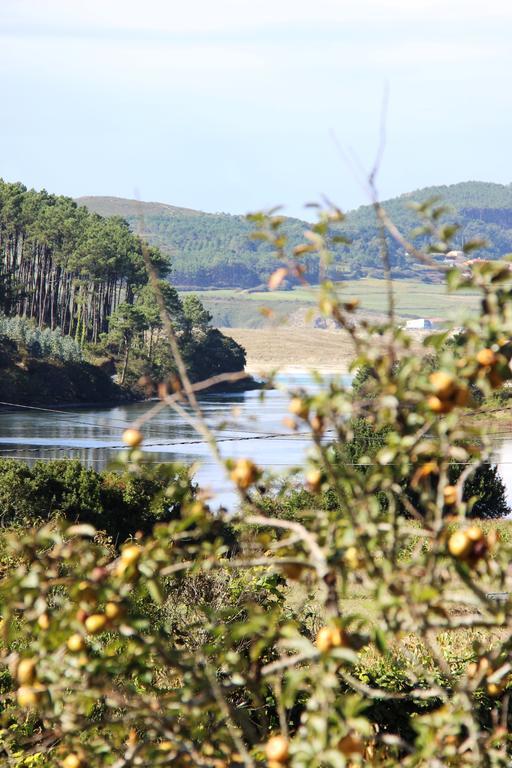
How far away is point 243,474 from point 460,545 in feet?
1.54

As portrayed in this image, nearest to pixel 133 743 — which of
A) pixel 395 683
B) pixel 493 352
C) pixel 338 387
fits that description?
pixel 338 387

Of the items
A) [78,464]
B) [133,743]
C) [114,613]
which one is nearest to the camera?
[114,613]

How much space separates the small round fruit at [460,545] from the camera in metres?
2.13

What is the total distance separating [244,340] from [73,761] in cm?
11504

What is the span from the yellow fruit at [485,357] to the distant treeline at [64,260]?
70873 mm

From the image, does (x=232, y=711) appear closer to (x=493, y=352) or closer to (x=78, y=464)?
(x=493, y=352)

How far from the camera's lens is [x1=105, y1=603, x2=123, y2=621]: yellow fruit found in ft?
7.53

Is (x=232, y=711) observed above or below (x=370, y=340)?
below

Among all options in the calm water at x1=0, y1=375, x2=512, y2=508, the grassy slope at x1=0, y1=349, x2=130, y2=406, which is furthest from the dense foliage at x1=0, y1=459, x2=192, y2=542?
the grassy slope at x1=0, y1=349, x2=130, y2=406

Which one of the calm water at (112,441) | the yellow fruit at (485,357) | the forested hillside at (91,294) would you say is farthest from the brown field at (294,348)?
the yellow fruit at (485,357)

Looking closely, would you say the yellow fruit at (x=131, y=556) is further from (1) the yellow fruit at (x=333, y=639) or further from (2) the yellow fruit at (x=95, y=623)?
(1) the yellow fruit at (x=333, y=639)

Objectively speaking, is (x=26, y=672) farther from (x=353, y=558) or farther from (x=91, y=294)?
(x=91, y=294)

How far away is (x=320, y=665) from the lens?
7.02 ft

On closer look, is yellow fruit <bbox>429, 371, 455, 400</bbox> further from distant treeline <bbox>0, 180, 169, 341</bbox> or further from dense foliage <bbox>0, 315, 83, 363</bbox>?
distant treeline <bbox>0, 180, 169, 341</bbox>
